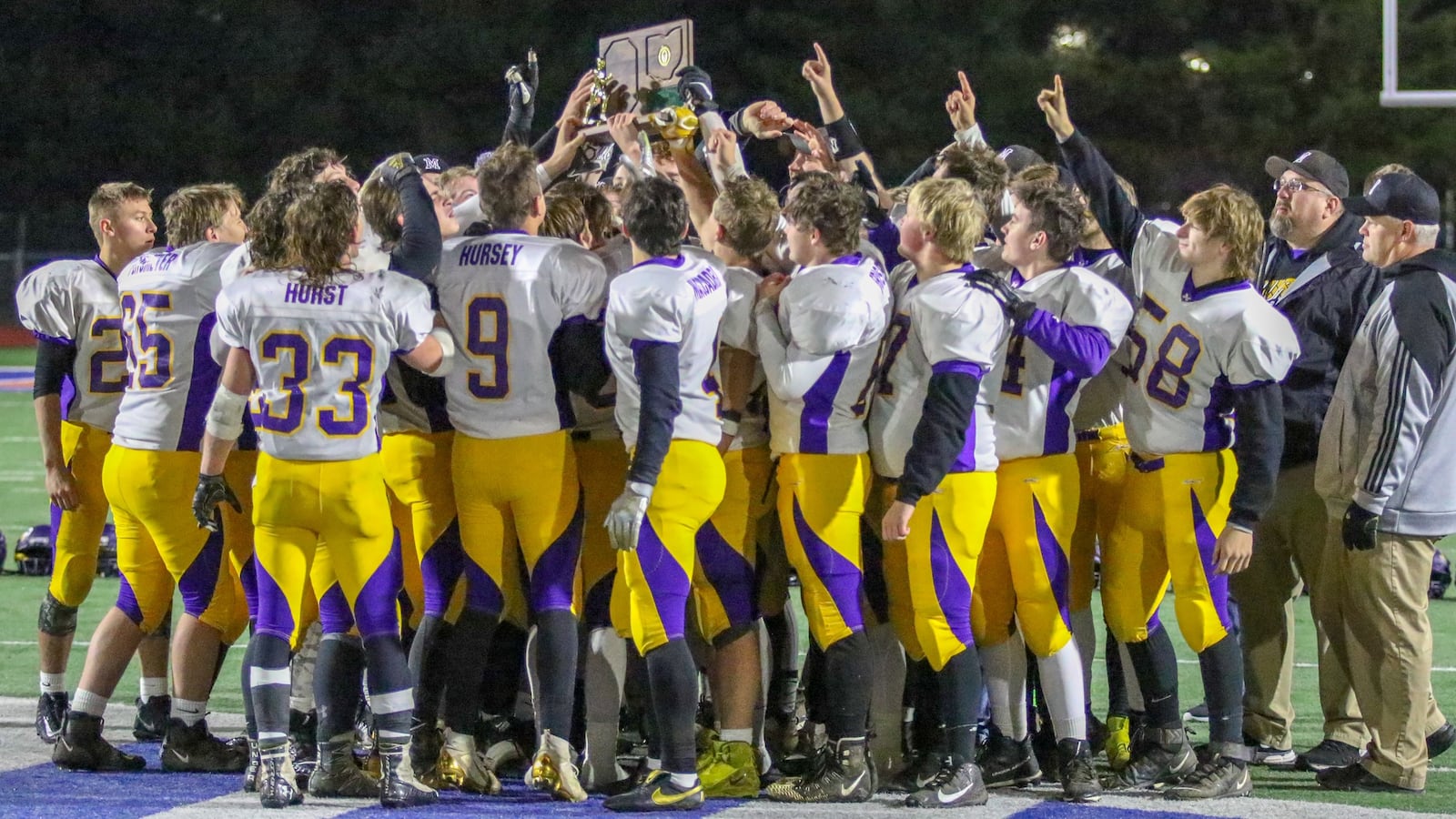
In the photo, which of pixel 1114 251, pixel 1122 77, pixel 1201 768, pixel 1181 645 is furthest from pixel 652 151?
pixel 1122 77

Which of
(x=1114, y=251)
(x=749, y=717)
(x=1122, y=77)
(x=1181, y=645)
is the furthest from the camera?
(x=1122, y=77)

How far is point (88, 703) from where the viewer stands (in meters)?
5.68

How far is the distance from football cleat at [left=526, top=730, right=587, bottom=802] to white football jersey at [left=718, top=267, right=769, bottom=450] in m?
1.01

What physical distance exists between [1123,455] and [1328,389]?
85 centimetres

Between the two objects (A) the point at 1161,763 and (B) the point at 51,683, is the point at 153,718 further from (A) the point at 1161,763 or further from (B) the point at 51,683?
(A) the point at 1161,763

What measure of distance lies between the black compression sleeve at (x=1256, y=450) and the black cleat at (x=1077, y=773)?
80 cm

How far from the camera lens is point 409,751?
5.34 m

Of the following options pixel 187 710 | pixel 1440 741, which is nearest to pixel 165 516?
pixel 187 710

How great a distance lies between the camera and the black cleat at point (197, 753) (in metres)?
5.72

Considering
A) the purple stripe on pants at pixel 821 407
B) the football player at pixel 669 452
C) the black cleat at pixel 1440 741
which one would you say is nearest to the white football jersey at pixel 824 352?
the purple stripe on pants at pixel 821 407

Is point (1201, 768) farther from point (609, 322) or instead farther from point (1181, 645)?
point (1181, 645)

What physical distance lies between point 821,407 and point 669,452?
468 mm

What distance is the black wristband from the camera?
6.44m

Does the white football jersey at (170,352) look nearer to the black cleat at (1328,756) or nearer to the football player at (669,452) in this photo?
the football player at (669,452)
